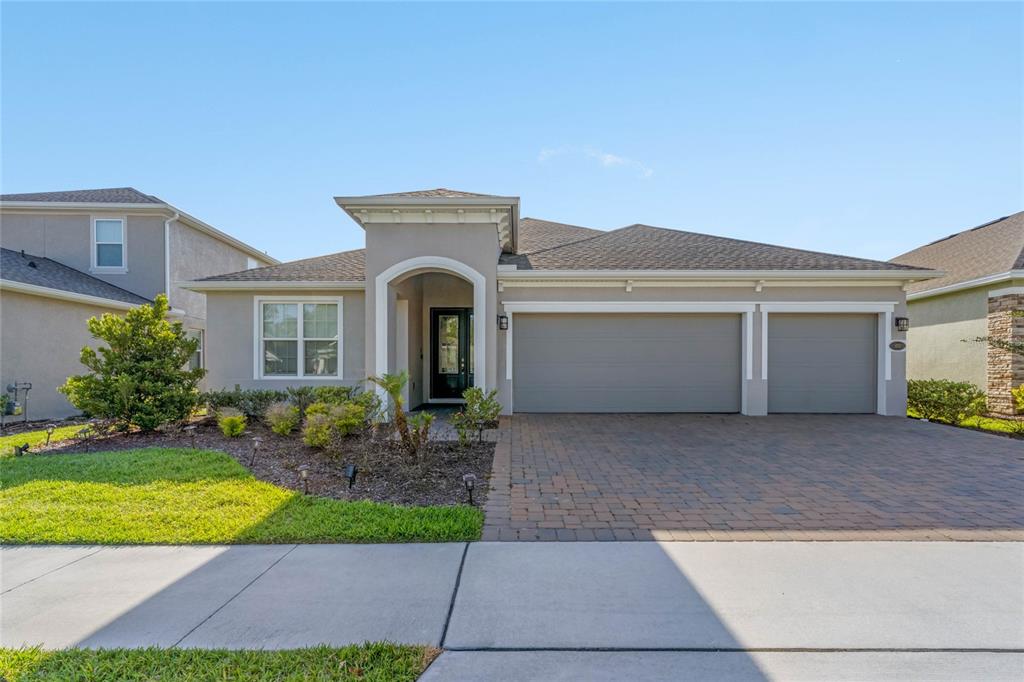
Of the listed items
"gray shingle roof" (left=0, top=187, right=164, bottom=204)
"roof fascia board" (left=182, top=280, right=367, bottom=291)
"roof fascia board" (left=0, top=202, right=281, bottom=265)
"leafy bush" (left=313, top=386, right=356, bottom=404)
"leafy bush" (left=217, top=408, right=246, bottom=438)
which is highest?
"gray shingle roof" (left=0, top=187, right=164, bottom=204)

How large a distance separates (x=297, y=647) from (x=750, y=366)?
414 inches

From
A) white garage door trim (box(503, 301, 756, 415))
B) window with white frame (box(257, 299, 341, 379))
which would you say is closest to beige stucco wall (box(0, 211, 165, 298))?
window with white frame (box(257, 299, 341, 379))

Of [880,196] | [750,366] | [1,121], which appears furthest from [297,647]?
[880,196]

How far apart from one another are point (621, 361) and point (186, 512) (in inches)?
342

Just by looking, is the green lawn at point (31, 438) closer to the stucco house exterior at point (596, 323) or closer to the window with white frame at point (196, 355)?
the stucco house exterior at point (596, 323)

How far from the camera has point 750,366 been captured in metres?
10.8

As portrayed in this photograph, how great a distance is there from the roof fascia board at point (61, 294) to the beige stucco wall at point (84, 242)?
5.36ft

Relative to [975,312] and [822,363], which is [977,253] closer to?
[975,312]

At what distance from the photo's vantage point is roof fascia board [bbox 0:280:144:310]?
1002 centimetres

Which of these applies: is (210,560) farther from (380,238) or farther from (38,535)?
(380,238)

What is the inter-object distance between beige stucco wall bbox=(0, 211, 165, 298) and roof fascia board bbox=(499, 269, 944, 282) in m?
11.1

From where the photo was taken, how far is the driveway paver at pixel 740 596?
2.77 metres

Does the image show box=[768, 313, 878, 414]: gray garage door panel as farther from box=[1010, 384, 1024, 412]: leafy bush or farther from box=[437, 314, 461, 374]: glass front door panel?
box=[437, 314, 461, 374]: glass front door panel

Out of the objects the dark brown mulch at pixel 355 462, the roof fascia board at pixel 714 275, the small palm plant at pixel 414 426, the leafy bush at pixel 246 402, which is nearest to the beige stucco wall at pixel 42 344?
the dark brown mulch at pixel 355 462
